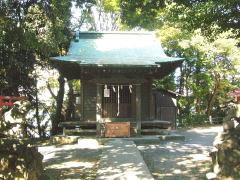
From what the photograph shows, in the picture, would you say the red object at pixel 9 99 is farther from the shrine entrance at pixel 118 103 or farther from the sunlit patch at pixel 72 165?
the shrine entrance at pixel 118 103

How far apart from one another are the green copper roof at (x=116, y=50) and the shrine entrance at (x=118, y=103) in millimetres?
1638

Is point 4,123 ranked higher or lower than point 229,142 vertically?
higher

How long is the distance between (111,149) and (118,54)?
613 cm

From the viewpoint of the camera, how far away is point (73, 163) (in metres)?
7.93

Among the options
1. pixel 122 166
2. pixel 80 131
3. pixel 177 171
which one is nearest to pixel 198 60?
pixel 80 131

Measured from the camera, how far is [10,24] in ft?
33.8

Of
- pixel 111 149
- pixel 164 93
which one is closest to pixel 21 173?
pixel 111 149

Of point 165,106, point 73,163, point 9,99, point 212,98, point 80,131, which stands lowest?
point 73,163

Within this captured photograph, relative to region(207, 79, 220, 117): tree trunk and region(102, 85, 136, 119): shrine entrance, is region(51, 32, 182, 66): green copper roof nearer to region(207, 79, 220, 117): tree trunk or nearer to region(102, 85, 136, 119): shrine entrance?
region(102, 85, 136, 119): shrine entrance

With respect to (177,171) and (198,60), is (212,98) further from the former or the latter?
(177,171)

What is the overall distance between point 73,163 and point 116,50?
8317 mm

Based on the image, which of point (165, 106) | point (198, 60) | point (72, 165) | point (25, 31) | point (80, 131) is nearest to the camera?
point (72, 165)

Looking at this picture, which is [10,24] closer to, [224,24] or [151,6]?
[151,6]

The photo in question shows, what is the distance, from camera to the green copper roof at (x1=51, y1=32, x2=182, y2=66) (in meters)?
12.3
